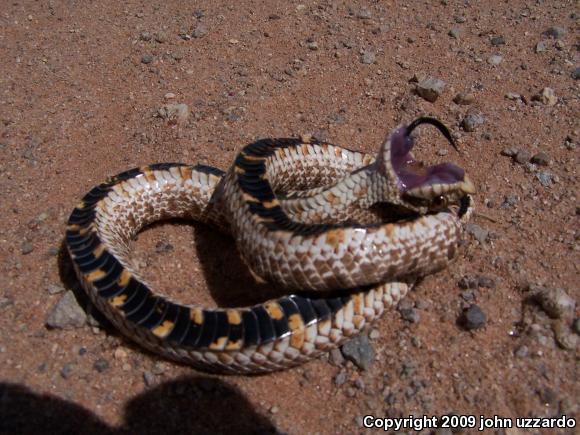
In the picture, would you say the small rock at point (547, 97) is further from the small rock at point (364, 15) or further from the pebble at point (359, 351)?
the pebble at point (359, 351)

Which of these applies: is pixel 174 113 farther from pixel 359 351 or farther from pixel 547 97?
pixel 547 97

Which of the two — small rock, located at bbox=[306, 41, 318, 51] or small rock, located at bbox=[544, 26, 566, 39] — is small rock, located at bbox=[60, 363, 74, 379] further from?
small rock, located at bbox=[544, 26, 566, 39]

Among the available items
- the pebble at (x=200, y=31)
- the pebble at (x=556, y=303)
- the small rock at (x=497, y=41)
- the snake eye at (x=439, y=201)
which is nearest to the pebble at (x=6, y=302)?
the snake eye at (x=439, y=201)

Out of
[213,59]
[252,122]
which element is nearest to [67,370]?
[252,122]

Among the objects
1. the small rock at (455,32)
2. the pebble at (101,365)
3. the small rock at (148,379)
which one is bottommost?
the small rock at (148,379)

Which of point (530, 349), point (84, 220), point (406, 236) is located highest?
point (406, 236)

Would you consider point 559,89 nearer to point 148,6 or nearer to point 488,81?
point 488,81
